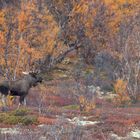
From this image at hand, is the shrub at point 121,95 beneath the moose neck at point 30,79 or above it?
beneath

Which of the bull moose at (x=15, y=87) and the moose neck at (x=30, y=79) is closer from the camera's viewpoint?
the bull moose at (x=15, y=87)

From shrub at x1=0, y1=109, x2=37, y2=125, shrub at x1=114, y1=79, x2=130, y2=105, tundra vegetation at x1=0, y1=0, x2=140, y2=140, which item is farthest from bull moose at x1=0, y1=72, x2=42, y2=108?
shrub at x1=114, y1=79, x2=130, y2=105

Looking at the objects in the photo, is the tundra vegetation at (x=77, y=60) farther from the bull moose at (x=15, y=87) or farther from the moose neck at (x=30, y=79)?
the moose neck at (x=30, y=79)

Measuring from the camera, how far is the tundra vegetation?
2142 centimetres

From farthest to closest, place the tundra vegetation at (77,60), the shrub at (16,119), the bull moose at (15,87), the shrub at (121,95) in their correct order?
the shrub at (121,95) → the bull moose at (15,87) → the tundra vegetation at (77,60) → the shrub at (16,119)

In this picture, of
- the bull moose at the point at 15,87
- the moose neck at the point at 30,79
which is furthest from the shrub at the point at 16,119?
the moose neck at the point at 30,79

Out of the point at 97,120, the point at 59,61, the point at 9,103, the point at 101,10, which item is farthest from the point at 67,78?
the point at 97,120

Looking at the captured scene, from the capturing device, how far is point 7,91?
23812 millimetres

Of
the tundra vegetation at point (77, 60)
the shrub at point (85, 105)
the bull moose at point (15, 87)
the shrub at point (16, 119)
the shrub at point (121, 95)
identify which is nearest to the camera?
the shrub at point (16, 119)

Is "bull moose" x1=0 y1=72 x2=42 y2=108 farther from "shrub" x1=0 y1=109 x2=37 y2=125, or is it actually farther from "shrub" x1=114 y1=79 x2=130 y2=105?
"shrub" x1=114 y1=79 x2=130 y2=105

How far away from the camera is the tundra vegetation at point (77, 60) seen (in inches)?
843

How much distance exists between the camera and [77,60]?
53688 mm

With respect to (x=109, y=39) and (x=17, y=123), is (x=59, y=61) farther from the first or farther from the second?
(x=17, y=123)

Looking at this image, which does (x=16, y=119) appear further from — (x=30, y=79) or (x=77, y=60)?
(x=77, y=60)
